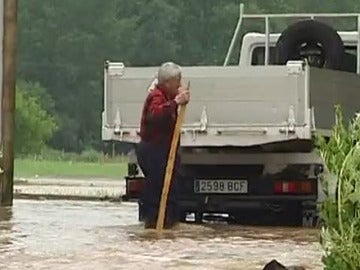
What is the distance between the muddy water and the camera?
9922 millimetres

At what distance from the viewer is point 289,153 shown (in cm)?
1399

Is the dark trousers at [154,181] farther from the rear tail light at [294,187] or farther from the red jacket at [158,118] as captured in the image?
the rear tail light at [294,187]

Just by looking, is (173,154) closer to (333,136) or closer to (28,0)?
(333,136)

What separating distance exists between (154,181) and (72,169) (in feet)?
→ 130

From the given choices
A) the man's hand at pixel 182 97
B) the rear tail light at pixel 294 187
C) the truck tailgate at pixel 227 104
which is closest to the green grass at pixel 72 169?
the truck tailgate at pixel 227 104

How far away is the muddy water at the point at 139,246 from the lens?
32.6ft

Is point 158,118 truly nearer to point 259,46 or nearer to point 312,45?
point 312,45

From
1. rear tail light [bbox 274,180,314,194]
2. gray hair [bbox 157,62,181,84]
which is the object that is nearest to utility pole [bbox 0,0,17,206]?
rear tail light [bbox 274,180,314,194]

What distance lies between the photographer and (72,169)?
5256cm

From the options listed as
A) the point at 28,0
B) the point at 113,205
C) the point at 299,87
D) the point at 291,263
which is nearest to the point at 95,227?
Result: the point at 299,87

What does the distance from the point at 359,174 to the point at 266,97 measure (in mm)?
6826

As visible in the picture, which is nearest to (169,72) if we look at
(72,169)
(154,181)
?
(154,181)

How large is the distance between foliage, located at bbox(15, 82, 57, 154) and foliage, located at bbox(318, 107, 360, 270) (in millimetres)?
55873

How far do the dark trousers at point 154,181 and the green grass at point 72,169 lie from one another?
103 feet
